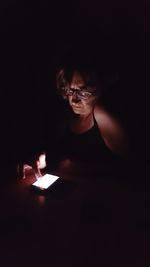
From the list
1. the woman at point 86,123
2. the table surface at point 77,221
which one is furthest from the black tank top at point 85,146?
the table surface at point 77,221

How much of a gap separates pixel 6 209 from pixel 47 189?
0.77 ft

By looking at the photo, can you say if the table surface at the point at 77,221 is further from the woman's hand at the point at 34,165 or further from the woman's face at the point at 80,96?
the woman's face at the point at 80,96

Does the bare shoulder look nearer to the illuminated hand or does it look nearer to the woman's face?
the woman's face

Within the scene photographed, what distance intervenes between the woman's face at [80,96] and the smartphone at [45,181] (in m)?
0.41

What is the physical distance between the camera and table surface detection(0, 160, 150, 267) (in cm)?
137

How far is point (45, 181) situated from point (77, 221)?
0.36 m

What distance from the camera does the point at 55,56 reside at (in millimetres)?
2035

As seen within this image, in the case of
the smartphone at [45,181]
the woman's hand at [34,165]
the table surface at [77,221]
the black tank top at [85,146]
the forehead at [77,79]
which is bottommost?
the table surface at [77,221]

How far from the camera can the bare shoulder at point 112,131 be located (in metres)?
1.91

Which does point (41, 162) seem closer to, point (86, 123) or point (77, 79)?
point (86, 123)

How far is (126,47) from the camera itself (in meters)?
1.87

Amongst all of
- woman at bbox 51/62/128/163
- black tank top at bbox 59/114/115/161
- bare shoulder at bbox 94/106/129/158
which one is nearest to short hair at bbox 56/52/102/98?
woman at bbox 51/62/128/163

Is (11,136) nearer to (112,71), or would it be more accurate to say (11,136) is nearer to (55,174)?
(55,174)

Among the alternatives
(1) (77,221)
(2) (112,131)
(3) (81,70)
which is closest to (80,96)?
(3) (81,70)
